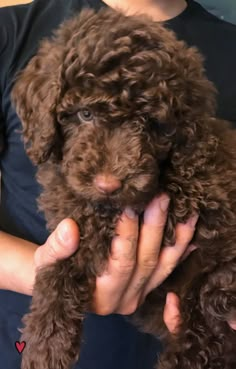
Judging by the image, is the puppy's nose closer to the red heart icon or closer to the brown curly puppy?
the brown curly puppy

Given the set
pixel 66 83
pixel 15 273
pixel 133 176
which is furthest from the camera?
pixel 15 273

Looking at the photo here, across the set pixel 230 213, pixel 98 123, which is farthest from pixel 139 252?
pixel 98 123

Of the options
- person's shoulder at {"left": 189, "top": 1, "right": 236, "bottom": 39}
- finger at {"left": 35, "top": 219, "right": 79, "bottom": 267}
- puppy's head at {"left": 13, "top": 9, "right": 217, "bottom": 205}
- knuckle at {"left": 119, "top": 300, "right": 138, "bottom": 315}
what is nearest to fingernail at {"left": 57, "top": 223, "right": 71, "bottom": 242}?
finger at {"left": 35, "top": 219, "right": 79, "bottom": 267}

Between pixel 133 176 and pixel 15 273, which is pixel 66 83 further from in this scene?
pixel 15 273

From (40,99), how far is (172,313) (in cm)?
69

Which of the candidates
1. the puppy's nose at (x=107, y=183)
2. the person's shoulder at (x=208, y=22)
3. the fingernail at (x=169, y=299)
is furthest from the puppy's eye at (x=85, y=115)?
the person's shoulder at (x=208, y=22)

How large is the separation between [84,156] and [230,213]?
43cm

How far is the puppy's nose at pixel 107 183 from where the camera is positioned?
Result: 1351 millimetres

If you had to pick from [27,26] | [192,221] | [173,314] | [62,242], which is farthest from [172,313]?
[27,26]

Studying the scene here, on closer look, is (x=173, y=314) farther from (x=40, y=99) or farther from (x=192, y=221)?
(x=40, y=99)

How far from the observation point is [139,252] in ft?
5.32

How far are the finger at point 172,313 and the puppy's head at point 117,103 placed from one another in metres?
0.31

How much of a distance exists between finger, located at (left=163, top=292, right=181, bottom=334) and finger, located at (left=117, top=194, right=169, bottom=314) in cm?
9

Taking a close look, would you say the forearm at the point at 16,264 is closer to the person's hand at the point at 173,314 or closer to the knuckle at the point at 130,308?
the knuckle at the point at 130,308
